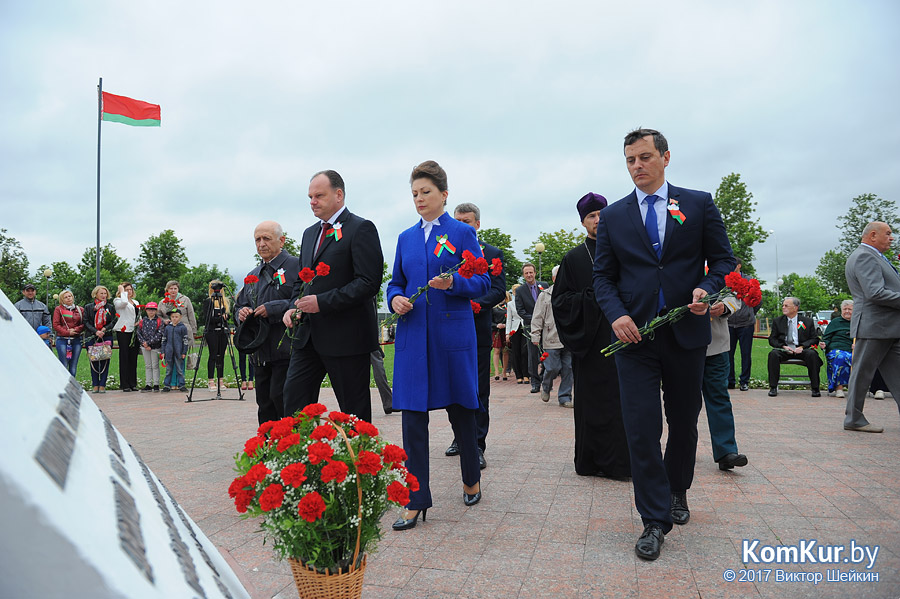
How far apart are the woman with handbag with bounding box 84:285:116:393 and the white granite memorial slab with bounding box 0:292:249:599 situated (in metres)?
14.2

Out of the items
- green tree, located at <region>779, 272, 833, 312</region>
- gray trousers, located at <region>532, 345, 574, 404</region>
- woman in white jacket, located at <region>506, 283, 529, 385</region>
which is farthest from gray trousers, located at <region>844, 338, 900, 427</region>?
green tree, located at <region>779, 272, 833, 312</region>

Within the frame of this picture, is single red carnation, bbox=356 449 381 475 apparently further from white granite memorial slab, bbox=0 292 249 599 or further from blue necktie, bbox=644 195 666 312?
blue necktie, bbox=644 195 666 312

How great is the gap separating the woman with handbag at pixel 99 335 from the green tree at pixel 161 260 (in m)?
53.7

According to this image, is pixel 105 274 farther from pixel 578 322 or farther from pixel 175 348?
pixel 578 322

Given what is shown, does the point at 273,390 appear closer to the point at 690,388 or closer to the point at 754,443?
the point at 690,388

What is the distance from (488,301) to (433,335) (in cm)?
153

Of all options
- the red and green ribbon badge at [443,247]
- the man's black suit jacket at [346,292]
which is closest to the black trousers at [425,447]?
the man's black suit jacket at [346,292]

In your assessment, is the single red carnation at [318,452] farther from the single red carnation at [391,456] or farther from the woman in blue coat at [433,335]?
the woman in blue coat at [433,335]

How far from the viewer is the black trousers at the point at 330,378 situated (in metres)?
4.51

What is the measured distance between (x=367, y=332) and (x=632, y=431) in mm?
1990

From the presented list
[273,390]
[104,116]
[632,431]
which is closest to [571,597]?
[632,431]

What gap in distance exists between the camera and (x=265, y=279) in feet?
18.1

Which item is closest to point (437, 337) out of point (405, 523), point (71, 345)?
point (405, 523)

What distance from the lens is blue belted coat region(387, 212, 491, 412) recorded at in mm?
4062
